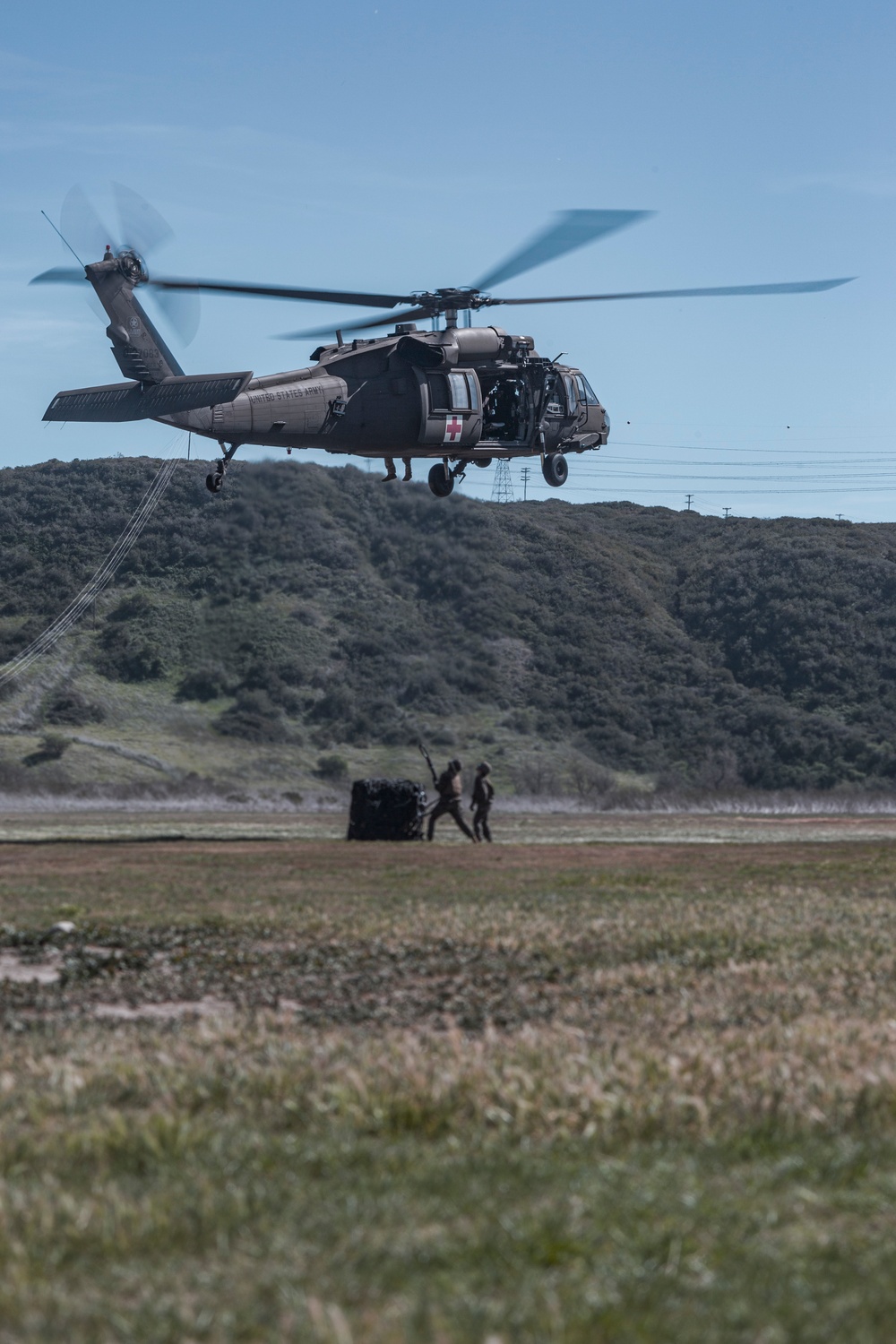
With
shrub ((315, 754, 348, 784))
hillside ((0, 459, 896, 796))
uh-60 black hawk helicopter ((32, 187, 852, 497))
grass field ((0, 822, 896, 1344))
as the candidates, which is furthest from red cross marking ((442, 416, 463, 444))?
shrub ((315, 754, 348, 784))

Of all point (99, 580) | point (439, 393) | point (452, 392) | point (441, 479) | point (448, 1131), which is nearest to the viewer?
point (448, 1131)

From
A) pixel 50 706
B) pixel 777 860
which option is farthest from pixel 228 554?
pixel 777 860

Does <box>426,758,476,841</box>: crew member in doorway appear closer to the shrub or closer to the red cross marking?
the red cross marking

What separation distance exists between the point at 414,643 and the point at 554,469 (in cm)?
3485

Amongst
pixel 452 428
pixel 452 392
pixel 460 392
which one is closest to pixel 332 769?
pixel 452 428

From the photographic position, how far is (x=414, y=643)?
236ft

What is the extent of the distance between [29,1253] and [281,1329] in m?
1.23

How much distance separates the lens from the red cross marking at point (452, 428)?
1353 inches

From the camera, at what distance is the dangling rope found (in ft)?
219

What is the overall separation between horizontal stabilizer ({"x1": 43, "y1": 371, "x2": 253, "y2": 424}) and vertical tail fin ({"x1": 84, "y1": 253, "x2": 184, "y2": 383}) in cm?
38

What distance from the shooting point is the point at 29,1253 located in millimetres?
5699

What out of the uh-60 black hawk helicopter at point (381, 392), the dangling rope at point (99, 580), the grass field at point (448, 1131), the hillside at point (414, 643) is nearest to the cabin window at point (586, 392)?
the uh-60 black hawk helicopter at point (381, 392)

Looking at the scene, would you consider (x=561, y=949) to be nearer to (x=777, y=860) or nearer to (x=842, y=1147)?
(x=842, y=1147)

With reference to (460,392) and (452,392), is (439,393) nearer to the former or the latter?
(452,392)
